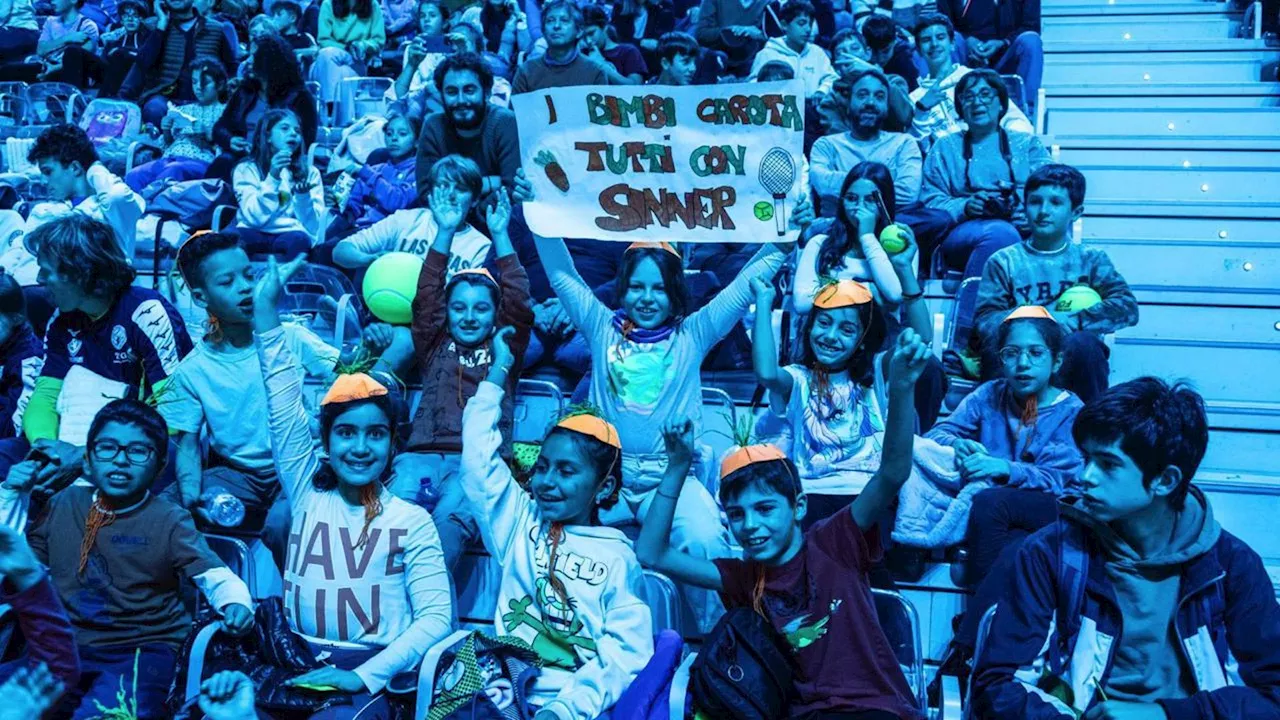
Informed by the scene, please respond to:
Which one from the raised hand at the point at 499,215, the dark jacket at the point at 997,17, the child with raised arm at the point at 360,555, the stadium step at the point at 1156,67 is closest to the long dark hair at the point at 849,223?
the raised hand at the point at 499,215

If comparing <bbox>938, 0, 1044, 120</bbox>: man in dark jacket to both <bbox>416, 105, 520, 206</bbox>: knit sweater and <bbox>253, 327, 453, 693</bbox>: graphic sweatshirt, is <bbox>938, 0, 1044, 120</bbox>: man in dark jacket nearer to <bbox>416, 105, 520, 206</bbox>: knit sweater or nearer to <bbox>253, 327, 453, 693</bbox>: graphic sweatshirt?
<bbox>416, 105, 520, 206</bbox>: knit sweater

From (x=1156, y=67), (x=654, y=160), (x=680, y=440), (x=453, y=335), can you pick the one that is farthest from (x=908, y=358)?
(x=1156, y=67)

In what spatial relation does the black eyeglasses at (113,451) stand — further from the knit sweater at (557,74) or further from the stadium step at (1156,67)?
the stadium step at (1156,67)

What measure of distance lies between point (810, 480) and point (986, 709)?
1.41 metres

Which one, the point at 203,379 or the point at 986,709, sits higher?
the point at 203,379

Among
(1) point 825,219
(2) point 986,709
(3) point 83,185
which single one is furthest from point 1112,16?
(2) point 986,709

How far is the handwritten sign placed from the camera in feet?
15.5

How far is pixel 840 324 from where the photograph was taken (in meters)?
4.38

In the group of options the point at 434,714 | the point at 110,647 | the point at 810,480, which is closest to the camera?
the point at 434,714

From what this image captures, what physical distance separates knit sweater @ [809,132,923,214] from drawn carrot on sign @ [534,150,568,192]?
1.86m

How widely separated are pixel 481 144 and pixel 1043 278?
2649mm

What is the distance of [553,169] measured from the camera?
4.82 m

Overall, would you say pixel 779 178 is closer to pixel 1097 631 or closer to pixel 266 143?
pixel 1097 631

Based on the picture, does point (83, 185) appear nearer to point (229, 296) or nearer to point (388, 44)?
point (229, 296)
